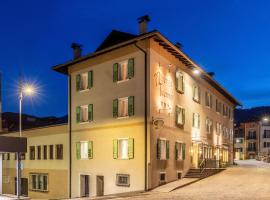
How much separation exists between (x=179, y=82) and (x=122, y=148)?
707cm

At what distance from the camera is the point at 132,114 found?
25.4 m

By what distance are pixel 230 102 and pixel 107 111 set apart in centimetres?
2552

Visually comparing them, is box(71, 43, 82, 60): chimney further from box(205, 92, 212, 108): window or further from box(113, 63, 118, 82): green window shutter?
box(205, 92, 212, 108): window

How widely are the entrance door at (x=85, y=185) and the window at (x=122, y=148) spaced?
4.31 meters

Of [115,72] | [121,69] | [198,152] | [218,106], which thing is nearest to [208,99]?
[218,106]

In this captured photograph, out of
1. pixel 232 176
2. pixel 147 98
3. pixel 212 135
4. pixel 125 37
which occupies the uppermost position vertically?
pixel 125 37

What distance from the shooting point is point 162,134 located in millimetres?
25859

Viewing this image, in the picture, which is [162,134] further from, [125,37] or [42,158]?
[42,158]

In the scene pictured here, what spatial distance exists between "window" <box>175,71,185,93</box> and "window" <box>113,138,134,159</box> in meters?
5.92

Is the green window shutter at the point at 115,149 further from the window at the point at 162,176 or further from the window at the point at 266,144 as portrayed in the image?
the window at the point at 266,144

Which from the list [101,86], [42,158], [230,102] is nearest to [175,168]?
[101,86]

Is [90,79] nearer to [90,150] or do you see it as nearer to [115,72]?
[115,72]

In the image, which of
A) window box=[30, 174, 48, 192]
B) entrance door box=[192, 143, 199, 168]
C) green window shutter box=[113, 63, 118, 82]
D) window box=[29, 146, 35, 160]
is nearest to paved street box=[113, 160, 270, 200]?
entrance door box=[192, 143, 199, 168]

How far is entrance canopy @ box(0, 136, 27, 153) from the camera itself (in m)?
22.8
